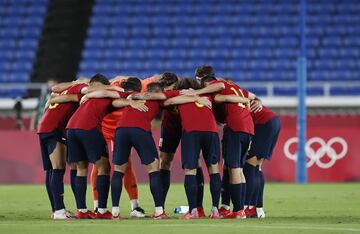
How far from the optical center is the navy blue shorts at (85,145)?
13586 mm

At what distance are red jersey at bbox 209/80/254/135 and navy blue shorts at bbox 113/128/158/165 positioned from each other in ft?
3.67

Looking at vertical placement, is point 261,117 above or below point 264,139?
above

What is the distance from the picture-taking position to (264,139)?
14.4 m

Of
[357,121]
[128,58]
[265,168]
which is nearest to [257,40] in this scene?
[128,58]

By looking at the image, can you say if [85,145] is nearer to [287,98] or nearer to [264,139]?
[264,139]

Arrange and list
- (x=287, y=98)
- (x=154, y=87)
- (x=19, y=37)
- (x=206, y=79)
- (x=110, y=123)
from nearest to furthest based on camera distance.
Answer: (x=154, y=87) < (x=206, y=79) < (x=110, y=123) < (x=287, y=98) < (x=19, y=37)

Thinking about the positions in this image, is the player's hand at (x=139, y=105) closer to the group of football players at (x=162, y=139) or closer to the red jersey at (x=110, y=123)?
the group of football players at (x=162, y=139)

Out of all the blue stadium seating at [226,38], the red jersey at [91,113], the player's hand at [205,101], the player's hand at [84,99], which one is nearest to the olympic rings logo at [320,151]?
the blue stadium seating at [226,38]

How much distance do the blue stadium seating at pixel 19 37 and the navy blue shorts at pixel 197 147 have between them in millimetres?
17365

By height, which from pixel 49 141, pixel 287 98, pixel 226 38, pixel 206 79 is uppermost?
pixel 206 79

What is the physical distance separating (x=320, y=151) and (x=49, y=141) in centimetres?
1135

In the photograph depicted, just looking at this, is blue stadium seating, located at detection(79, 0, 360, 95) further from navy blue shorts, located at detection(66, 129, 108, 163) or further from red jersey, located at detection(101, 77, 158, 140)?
navy blue shorts, located at detection(66, 129, 108, 163)

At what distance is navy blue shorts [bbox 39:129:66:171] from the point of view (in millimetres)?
14039

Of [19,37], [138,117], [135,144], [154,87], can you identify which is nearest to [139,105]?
[138,117]
